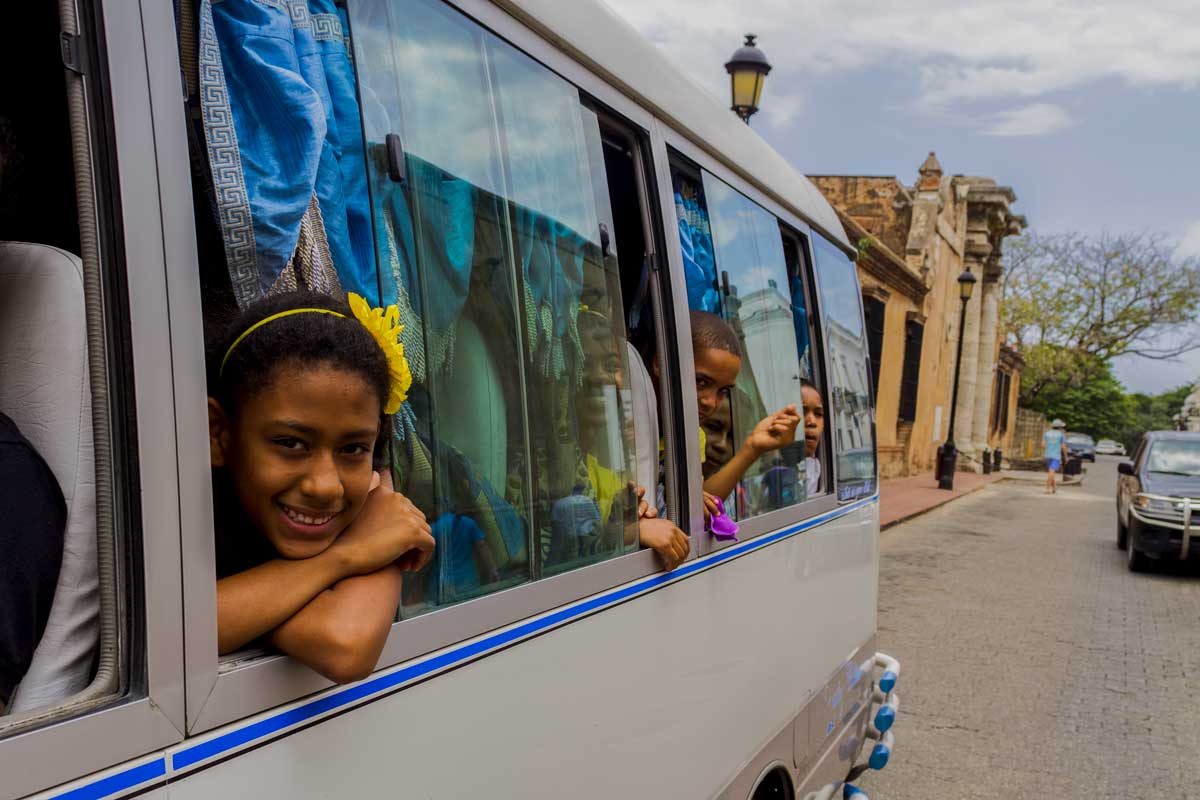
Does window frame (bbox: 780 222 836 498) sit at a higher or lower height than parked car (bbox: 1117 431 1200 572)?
higher

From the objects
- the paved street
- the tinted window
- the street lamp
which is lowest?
the paved street

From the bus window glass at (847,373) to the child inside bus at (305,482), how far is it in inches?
113

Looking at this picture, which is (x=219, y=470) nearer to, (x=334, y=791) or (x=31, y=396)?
(x=31, y=396)

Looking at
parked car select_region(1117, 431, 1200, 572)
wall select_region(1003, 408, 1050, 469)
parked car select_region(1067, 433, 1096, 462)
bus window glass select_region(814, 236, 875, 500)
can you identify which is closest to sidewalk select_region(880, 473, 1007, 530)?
parked car select_region(1117, 431, 1200, 572)

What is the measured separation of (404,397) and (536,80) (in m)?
0.80

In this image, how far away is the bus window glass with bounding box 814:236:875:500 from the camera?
13.9ft

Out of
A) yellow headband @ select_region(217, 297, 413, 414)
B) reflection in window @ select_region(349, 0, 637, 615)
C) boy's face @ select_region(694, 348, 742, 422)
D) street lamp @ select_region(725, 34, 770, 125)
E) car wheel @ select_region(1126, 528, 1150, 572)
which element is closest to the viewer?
yellow headband @ select_region(217, 297, 413, 414)

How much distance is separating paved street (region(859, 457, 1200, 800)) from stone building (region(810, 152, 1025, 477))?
27.5ft

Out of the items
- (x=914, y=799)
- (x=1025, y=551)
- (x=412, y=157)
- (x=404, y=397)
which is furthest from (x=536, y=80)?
(x=1025, y=551)

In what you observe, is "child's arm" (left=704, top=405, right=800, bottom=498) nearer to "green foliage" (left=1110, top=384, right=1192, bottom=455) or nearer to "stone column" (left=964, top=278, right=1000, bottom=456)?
"stone column" (left=964, top=278, right=1000, bottom=456)

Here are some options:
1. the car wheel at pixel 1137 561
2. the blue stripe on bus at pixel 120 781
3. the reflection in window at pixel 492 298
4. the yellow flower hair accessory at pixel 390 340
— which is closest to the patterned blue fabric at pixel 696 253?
the reflection in window at pixel 492 298

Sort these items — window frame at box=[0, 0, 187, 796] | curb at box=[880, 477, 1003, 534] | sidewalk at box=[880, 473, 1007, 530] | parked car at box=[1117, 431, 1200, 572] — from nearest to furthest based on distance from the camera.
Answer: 1. window frame at box=[0, 0, 187, 796]
2. parked car at box=[1117, 431, 1200, 572]
3. curb at box=[880, 477, 1003, 534]
4. sidewalk at box=[880, 473, 1007, 530]

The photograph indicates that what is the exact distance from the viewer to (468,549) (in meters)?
1.85

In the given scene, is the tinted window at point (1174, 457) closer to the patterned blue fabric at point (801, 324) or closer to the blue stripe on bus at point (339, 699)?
the patterned blue fabric at point (801, 324)
